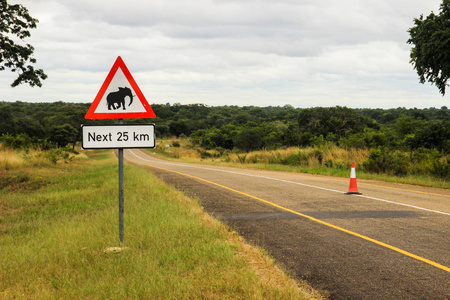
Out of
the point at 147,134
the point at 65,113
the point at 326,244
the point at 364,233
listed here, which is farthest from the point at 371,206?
the point at 65,113

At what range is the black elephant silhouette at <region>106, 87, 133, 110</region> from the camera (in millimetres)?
5551

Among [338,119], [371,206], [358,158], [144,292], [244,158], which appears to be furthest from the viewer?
[338,119]

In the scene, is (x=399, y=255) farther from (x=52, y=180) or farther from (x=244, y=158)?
(x=244, y=158)

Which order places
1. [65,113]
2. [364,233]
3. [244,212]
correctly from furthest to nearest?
[65,113] → [244,212] → [364,233]

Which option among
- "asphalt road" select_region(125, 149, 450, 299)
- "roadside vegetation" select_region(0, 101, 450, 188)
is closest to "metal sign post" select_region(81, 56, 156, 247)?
"asphalt road" select_region(125, 149, 450, 299)

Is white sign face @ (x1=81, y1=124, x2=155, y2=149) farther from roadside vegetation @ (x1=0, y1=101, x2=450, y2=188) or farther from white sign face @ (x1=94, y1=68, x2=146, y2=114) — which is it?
roadside vegetation @ (x1=0, y1=101, x2=450, y2=188)

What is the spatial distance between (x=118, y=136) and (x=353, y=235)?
4.43m

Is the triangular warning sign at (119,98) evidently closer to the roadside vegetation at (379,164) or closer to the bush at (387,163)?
the roadside vegetation at (379,164)

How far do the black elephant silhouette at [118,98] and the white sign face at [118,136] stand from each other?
312 mm

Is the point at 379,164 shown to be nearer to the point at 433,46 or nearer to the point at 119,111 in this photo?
the point at 433,46

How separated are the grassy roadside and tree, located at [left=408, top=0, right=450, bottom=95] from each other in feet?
51.0

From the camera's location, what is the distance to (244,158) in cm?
3197

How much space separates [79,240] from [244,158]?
2613 cm

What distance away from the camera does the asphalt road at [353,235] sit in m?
4.64
